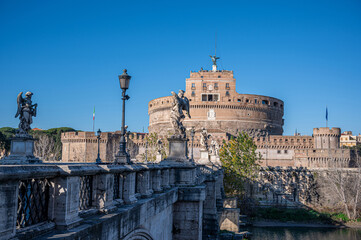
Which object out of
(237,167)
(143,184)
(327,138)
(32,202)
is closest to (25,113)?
(143,184)

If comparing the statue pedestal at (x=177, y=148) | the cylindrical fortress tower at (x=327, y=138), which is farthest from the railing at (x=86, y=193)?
the cylindrical fortress tower at (x=327, y=138)

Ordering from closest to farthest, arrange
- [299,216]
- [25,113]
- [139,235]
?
[139,235], [25,113], [299,216]

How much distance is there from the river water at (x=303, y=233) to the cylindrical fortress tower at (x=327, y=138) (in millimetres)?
33907

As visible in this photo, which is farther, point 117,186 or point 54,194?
point 117,186

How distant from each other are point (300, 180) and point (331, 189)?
4.84 m

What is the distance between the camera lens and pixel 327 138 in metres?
72.9

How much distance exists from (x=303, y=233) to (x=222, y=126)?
144 feet

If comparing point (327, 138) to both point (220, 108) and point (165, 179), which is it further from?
point (165, 179)

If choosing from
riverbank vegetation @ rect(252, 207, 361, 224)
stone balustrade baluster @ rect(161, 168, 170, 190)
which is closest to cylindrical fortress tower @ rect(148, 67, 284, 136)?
riverbank vegetation @ rect(252, 207, 361, 224)

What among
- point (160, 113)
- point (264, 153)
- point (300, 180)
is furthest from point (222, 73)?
point (300, 180)

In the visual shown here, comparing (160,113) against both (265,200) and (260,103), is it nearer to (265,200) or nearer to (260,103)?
(260,103)

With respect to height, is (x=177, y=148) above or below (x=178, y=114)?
below

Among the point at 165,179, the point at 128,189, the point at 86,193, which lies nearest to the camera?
the point at 86,193

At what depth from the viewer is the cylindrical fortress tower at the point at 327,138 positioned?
72.7m
